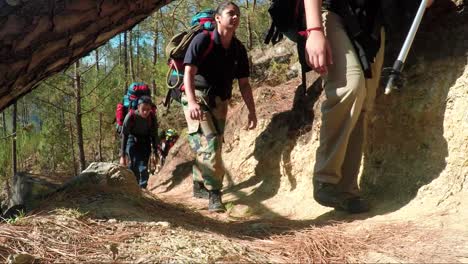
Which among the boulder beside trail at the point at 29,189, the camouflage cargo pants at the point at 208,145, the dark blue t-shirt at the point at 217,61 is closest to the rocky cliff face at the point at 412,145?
the camouflage cargo pants at the point at 208,145

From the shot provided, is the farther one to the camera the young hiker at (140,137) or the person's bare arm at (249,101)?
the young hiker at (140,137)

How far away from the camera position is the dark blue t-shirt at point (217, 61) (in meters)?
4.31

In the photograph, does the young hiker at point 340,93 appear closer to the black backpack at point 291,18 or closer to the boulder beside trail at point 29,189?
the black backpack at point 291,18

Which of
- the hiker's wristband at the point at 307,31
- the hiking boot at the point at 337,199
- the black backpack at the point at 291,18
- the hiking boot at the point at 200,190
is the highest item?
the black backpack at the point at 291,18

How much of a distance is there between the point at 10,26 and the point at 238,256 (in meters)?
1.74

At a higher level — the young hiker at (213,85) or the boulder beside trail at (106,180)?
the young hiker at (213,85)

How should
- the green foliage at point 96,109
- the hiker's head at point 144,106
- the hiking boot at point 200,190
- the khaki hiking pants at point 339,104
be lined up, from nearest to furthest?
the khaki hiking pants at point 339,104 < the hiking boot at point 200,190 < the hiker's head at point 144,106 < the green foliage at point 96,109

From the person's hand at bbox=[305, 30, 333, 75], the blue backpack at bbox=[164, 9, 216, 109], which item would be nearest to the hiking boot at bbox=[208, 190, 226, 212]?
the blue backpack at bbox=[164, 9, 216, 109]

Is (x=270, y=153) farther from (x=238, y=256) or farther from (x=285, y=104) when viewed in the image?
(x=238, y=256)

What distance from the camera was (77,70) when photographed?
8.58 meters

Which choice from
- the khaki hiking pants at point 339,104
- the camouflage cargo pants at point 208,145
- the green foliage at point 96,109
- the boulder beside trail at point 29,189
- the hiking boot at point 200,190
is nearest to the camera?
the khaki hiking pants at point 339,104

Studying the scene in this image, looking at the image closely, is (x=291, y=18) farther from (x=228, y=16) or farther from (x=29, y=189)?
(x=29, y=189)

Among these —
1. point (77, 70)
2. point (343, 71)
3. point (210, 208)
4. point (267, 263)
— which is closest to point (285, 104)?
point (210, 208)

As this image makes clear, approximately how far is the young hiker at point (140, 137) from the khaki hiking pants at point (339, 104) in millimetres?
4273
